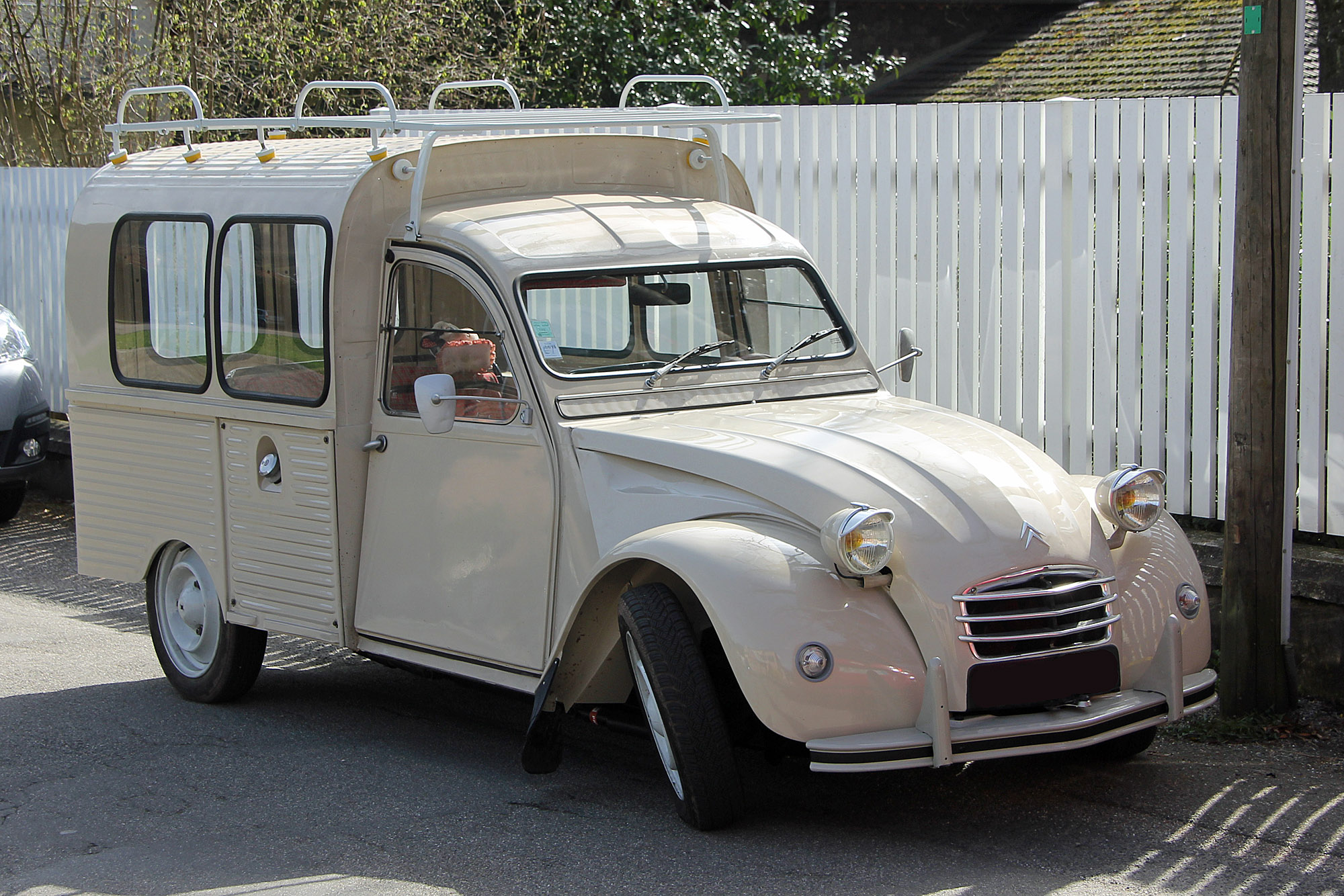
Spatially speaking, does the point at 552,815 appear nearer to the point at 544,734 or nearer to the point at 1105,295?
the point at 544,734

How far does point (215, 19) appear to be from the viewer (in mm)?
14727

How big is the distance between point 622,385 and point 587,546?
0.70 m

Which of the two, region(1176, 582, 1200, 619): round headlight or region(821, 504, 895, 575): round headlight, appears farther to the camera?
region(1176, 582, 1200, 619): round headlight

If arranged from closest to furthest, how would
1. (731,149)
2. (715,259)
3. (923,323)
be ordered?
(715,259) < (923,323) < (731,149)

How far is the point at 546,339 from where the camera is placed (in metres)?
5.32

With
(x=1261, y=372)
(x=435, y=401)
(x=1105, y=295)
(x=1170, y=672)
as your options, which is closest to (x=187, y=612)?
(x=435, y=401)

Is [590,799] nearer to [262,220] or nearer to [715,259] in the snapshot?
[715,259]

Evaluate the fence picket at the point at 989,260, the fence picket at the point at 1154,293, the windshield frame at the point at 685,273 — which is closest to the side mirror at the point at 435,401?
the windshield frame at the point at 685,273

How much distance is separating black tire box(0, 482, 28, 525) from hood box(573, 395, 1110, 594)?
22.9 ft

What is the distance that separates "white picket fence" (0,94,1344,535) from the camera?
6.23m

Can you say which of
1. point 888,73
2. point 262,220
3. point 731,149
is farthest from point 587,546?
point 888,73

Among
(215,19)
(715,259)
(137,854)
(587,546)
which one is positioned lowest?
(137,854)

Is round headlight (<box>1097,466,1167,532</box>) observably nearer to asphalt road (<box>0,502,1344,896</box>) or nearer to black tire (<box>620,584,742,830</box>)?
asphalt road (<box>0,502,1344,896</box>)

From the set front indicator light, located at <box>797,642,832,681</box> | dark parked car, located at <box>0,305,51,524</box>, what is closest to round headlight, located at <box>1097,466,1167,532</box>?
front indicator light, located at <box>797,642,832,681</box>
